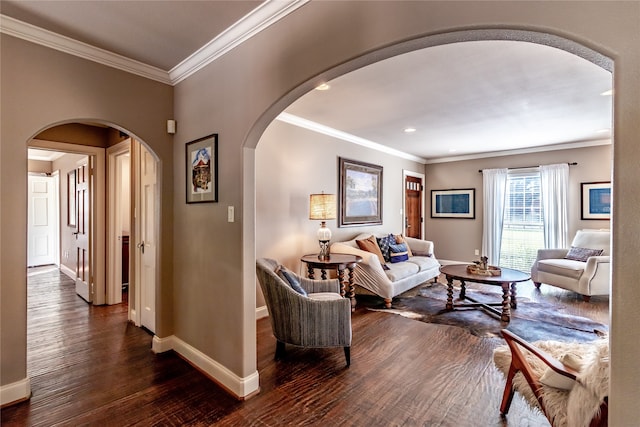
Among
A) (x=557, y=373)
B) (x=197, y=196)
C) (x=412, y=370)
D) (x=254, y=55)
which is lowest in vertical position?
(x=412, y=370)

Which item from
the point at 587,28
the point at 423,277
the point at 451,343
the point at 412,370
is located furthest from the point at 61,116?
the point at 423,277

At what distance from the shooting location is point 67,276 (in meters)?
5.84

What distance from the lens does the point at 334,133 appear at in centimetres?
477

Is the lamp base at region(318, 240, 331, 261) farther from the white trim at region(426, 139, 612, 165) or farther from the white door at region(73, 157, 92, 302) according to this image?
the white trim at region(426, 139, 612, 165)

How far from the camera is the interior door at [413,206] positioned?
677 cm

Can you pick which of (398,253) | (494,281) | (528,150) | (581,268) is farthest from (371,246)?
(528,150)

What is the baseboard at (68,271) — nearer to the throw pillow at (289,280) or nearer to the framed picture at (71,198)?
the framed picture at (71,198)

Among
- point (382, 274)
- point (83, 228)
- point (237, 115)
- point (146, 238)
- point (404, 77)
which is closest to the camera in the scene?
point (237, 115)

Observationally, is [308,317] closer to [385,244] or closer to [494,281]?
[494,281]

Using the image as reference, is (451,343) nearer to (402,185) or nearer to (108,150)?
(402,185)

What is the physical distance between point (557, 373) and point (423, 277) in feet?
11.9

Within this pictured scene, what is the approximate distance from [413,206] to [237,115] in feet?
18.4

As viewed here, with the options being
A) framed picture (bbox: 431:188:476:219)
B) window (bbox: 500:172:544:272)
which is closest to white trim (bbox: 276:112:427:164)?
framed picture (bbox: 431:188:476:219)

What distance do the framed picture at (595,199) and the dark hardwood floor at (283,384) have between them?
3953 mm
